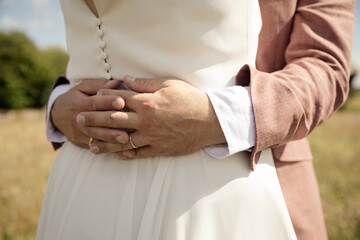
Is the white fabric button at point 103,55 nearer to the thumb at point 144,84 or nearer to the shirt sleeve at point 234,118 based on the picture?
the thumb at point 144,84

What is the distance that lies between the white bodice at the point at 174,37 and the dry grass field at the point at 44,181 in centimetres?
262

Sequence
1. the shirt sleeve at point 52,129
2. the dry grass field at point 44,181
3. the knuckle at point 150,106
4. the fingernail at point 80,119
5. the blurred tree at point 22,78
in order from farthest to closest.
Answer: the blurred tree at point 22,78, the dry grass field at point 44,181, the shirt sleeve at point 52,129, the fingernail at point 80,119, the knuckle at point 150,106

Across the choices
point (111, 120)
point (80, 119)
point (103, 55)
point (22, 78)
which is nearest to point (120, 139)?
point (111, 120)

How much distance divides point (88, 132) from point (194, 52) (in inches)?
16.6

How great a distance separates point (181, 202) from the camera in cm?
84

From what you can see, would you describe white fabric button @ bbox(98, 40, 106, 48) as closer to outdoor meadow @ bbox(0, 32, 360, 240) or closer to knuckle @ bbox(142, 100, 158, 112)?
knuckle @ bbox(142, 100, 158, 112)

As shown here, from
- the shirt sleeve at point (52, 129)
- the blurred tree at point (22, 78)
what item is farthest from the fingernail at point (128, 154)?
the blurred tree at point (22, 78)

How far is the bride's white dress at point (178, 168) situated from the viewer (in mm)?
837

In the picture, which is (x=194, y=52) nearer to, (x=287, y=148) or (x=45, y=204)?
(x=287, y=148)

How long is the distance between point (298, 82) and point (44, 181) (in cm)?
453

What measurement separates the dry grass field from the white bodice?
103 inches

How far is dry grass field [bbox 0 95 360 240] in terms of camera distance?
3.06 m

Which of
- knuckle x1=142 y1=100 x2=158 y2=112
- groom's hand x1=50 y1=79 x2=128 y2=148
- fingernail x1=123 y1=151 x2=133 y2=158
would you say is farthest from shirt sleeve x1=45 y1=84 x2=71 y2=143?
knuckle x1=142 y1=100 x2=158 y2=112

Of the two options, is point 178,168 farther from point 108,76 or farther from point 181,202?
point 108,76
